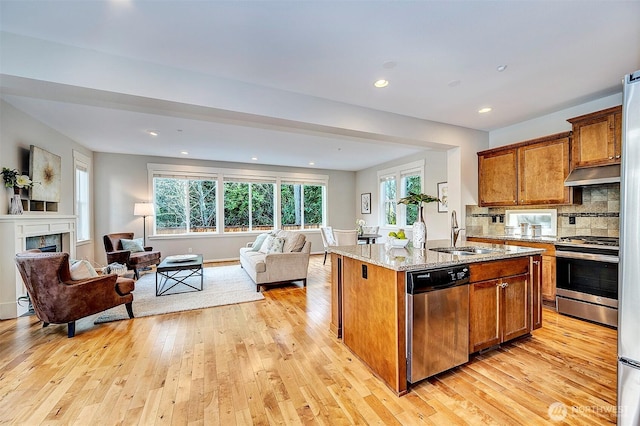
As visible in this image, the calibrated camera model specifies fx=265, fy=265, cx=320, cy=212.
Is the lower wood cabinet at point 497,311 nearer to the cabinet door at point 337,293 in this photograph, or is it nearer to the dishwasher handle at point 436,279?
the dishwasher handle at point 436,279

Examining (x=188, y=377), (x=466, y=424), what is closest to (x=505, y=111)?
(x=466, y=424)

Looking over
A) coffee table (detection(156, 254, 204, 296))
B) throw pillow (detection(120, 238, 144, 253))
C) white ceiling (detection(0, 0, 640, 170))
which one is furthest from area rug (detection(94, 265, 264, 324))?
white ceiling (detection(0, 0, 640, 170))

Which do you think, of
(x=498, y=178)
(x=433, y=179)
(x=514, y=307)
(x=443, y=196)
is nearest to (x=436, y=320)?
(x=514, y=307)

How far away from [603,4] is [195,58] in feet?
10.5

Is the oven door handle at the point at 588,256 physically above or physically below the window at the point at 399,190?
below

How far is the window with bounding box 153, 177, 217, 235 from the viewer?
21.5 ft

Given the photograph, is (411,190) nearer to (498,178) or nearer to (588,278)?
(498,178)

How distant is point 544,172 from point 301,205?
19.1ft

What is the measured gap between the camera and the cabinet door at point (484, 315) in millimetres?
2205

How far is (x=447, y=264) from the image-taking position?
2.02 m

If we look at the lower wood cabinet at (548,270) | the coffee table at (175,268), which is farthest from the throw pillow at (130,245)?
the lower wood cabinet at (548,270)

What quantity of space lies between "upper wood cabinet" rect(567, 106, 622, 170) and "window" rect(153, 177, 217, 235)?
705cm

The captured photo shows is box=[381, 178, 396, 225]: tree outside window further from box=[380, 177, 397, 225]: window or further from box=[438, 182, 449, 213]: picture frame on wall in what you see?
box=[438, 182, 449, 213]: picture frame on wall

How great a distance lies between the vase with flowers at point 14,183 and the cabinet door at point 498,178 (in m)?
6.66
